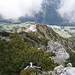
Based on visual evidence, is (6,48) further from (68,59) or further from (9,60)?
(68,59)

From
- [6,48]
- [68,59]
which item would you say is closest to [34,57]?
[6,48]

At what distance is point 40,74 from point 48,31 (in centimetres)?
14720

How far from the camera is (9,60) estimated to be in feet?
147

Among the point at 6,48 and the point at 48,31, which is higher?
the point at 6,48

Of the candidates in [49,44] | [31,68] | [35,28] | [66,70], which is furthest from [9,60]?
[35,28]

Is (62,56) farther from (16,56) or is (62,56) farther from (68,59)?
(16,56)

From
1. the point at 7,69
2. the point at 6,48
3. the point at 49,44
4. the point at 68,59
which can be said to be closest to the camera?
the point at 7,69

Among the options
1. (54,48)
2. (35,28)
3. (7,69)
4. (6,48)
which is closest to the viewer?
(7,69)

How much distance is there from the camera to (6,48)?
51.2m

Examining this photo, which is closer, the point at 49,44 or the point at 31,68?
the point at 31,68

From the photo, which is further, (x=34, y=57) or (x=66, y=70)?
(x=34, y=57)

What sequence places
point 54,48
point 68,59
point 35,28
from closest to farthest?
point 68,59 → point 54,48 → point 35,28

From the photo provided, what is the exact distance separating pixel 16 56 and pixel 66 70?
52.7ft

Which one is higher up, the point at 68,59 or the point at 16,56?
the point at 16,56
